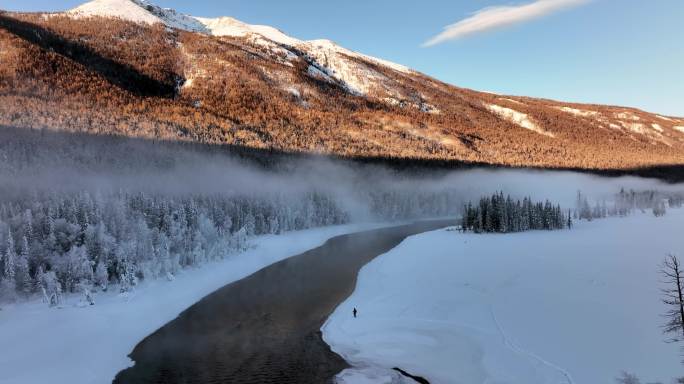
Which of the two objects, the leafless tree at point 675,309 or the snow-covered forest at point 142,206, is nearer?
the leafless tree at point 675,309

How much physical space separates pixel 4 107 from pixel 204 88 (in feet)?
250

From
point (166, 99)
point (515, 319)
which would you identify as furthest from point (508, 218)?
point (166, 99)

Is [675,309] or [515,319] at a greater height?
[675,309]

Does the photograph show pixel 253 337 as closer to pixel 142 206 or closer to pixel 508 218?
pixel 142 206

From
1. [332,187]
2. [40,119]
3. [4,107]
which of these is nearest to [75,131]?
[40,119]

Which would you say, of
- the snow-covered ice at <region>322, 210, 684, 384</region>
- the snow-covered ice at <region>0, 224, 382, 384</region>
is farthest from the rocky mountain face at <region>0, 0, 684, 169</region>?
the snow-covered ice at <region>322, 210, 684, 384</region>

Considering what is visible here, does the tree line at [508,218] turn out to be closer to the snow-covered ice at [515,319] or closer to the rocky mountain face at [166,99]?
the snow-covered ice at [515,319]

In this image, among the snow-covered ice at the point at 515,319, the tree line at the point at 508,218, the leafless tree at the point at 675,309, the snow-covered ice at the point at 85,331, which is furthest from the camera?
the tree line at the point at 508,218

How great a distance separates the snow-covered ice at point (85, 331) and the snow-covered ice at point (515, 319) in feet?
46.3

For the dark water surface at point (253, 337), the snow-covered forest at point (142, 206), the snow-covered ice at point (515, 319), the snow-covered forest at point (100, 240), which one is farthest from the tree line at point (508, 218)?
the snow-covered forest at point (100, 240)

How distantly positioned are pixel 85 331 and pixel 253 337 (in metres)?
11.7

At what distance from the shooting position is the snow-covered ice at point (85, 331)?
25.5 meters

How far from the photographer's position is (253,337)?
3150 centimetres

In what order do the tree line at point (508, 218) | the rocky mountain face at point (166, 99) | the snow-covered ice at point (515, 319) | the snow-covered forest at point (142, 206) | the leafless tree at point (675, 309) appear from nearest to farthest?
the leafless tree at point (675, 309) → the snow-covered ice at point (515, 319) → the snow-covered forest at point (142, 206) → the tree line at point (508, 218) → the rocky mountain face at point (166, 99)
